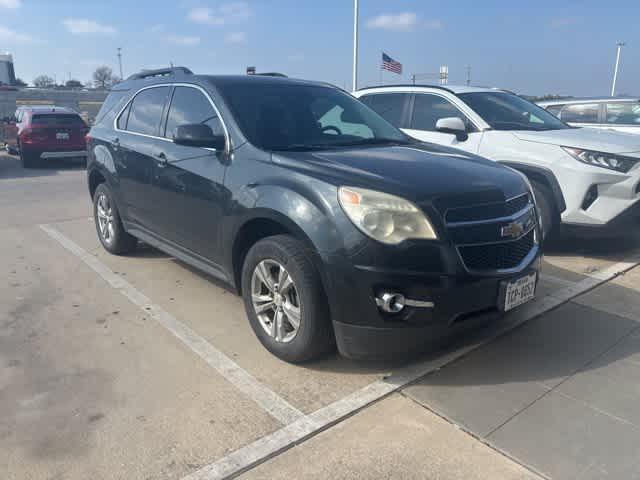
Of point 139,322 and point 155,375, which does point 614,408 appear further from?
point 139,322

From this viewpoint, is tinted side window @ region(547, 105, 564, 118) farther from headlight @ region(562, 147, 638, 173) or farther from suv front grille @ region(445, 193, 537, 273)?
suv front grille @ region(445, 193, 537, 273)

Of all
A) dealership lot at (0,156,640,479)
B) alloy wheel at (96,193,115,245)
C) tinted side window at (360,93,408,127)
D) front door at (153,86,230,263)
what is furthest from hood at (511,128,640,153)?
alloy wheel at (96,193,115,245)

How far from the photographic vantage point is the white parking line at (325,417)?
240cm

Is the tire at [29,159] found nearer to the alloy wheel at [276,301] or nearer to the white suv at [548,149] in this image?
the white suv at [548,149]

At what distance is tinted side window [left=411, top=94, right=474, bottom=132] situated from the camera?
6172mm

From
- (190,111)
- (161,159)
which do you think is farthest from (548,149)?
(161,159)

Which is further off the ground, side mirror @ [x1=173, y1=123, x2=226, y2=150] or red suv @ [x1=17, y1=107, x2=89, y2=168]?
side mirror @ [x1=173, y1=123, x2=226, y2=150]

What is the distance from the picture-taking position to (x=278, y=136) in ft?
12.1

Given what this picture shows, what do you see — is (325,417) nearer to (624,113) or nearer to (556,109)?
(556,109)

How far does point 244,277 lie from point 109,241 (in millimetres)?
2774

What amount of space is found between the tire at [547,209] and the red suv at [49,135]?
1186 cm

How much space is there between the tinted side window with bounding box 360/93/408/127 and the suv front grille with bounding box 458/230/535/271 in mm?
3720

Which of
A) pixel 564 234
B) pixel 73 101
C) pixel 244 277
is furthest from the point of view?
pixel 73 101

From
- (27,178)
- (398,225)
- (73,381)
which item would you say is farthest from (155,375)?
(27,178)
